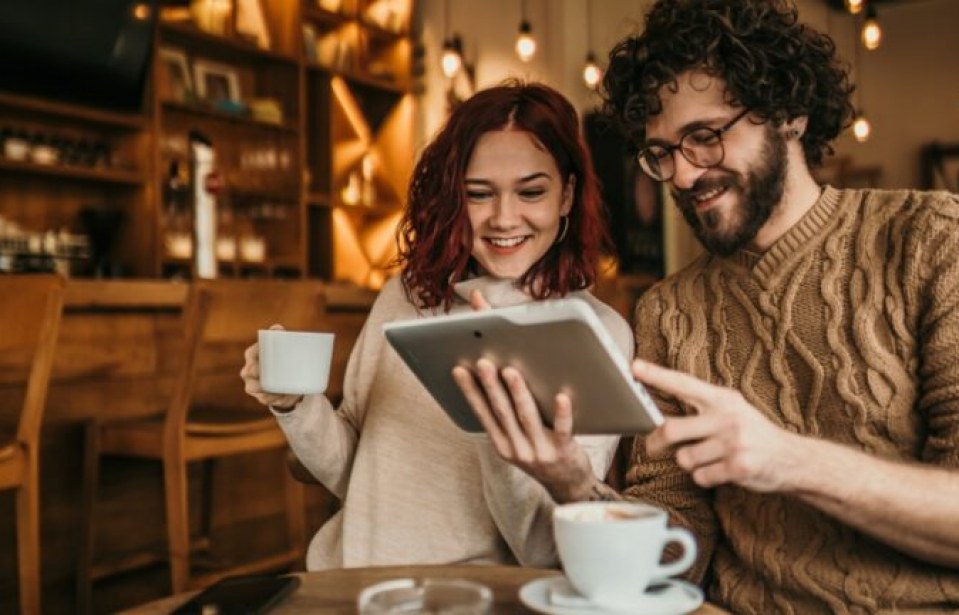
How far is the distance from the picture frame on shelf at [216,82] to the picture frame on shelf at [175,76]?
3.0 inches

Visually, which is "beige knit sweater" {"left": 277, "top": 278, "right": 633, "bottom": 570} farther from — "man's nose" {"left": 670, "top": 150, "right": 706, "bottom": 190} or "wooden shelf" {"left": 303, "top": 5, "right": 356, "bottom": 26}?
"wooden shelf" {"left": 303, "top": 5, "right": 356, "bottom": 26}

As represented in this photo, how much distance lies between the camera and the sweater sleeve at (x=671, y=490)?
139 cm

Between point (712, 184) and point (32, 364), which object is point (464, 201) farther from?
point (32, 364)

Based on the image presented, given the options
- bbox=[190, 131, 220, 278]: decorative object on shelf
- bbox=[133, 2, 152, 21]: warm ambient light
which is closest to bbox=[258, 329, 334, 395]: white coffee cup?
bbox=[190, 131, 220, 278]: decorative object on shelf

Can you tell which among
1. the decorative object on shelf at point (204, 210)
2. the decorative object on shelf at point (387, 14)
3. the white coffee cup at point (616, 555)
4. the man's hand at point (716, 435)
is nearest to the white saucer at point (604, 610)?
the white coffee cup at point (616, 555)

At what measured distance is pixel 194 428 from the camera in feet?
8.05

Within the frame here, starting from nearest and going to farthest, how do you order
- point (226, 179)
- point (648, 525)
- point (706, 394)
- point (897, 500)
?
point (648, 525) → point (706, 394) → point (897, 500) → point (226, 179)

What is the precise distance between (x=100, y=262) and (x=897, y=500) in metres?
3.76

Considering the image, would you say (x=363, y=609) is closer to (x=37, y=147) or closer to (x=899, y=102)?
(x=37, y=147)

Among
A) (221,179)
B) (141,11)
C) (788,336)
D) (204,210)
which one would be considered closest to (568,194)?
(788,336)

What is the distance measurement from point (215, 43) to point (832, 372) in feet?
14.0

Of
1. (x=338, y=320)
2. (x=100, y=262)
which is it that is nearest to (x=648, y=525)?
(x=338, y=320)

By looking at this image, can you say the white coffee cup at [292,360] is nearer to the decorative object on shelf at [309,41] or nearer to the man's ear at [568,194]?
the man's ear at [568,194]

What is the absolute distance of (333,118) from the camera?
5535 millimetres
